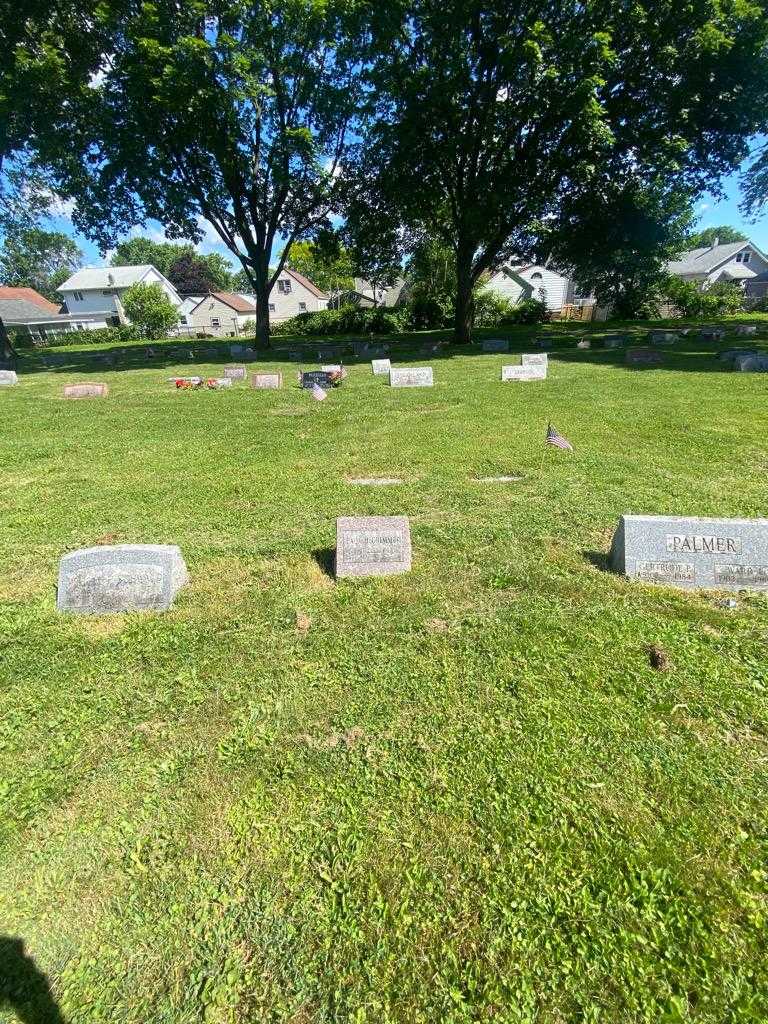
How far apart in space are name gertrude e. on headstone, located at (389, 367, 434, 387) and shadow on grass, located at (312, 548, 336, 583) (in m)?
9.23

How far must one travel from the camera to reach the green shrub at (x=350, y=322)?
37906 mm

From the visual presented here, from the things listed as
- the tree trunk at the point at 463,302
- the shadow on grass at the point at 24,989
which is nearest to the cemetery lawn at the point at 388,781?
the shadow on grass at the point at 24,989

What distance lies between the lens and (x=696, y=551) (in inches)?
152

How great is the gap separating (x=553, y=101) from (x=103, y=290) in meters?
53.6

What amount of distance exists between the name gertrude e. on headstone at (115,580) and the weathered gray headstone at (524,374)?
11.6 meters

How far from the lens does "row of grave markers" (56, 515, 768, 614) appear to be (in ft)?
12.4

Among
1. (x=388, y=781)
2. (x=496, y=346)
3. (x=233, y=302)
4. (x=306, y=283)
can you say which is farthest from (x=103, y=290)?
(x=388, y=781)

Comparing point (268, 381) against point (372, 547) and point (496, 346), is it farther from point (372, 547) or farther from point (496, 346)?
point (496, 346)

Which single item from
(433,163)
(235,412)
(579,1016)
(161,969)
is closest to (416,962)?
(579,1016)

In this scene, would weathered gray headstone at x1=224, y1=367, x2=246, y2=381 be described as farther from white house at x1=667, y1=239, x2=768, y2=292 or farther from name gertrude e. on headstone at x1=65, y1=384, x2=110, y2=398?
white house at x1=667, y1=239, x2=768, y2=292

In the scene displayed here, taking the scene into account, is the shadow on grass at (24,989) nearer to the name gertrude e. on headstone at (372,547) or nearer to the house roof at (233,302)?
the name gertrude e. on headstone at (372,547)

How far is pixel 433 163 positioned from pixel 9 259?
278 ft

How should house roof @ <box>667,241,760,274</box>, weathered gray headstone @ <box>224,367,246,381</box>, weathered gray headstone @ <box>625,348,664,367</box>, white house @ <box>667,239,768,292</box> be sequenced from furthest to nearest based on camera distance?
1. house roof @ <box>667,241,760,274</box>
2. white house @ <box>667,239,768,292</box>
3. weathered gray headstone @ <box>625,348,664,367</box>
4. weathered gray headstone @ <box>224,367,246,381</box>

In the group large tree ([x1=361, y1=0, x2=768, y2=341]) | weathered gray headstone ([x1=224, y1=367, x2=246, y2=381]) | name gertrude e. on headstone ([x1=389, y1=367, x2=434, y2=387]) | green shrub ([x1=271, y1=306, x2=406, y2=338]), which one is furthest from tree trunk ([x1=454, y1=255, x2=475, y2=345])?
weathered gray headstone ([x1=224, y1=367, x2=246, y2=381])
